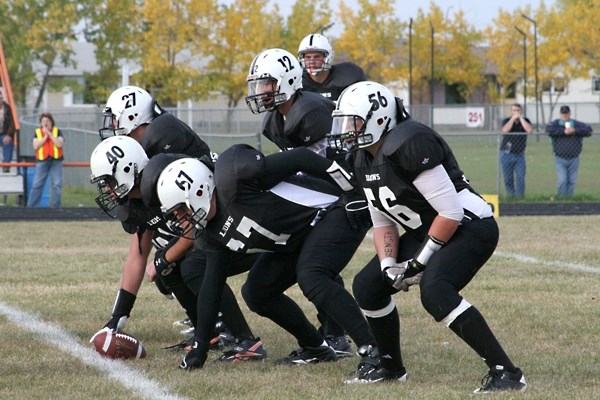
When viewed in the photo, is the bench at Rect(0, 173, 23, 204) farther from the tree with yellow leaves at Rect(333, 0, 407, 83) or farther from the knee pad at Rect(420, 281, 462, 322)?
the tree with yellow leaves at Rect(333, 0, 407, 83)

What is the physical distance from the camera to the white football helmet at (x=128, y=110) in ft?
22.8

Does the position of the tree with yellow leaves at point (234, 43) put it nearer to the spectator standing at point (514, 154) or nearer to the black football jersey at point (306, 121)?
the spectator standing at point (514, 154)

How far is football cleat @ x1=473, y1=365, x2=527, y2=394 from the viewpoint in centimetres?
522

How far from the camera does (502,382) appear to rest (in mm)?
5223

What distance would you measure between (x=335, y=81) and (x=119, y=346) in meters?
2.67

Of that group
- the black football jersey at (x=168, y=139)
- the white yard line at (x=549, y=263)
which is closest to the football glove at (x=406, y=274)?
the black football jersey at (x=168, y=139)

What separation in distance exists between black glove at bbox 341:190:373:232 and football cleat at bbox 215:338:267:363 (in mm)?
1007

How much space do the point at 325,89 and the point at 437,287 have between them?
10.2ft

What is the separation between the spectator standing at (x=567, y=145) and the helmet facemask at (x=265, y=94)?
38.0 ft

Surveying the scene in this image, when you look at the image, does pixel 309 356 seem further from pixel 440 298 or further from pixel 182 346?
pixel 440 298

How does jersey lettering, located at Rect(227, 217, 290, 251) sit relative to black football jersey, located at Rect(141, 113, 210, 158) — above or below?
below

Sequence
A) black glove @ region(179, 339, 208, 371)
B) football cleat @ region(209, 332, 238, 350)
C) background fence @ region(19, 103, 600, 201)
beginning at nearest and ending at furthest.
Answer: black glove @ region(179, 339, 208, 371) → football cleat @ region(209, 332, 238, 350) → background fence @ region(19, 103, 600, 201)

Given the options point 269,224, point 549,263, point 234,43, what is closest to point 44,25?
point 234,43

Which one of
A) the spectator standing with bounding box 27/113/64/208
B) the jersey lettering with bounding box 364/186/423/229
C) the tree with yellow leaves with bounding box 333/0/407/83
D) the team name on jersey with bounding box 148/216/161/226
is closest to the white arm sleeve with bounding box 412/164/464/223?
the jersey lettering with bounding box 364/186/423/229
